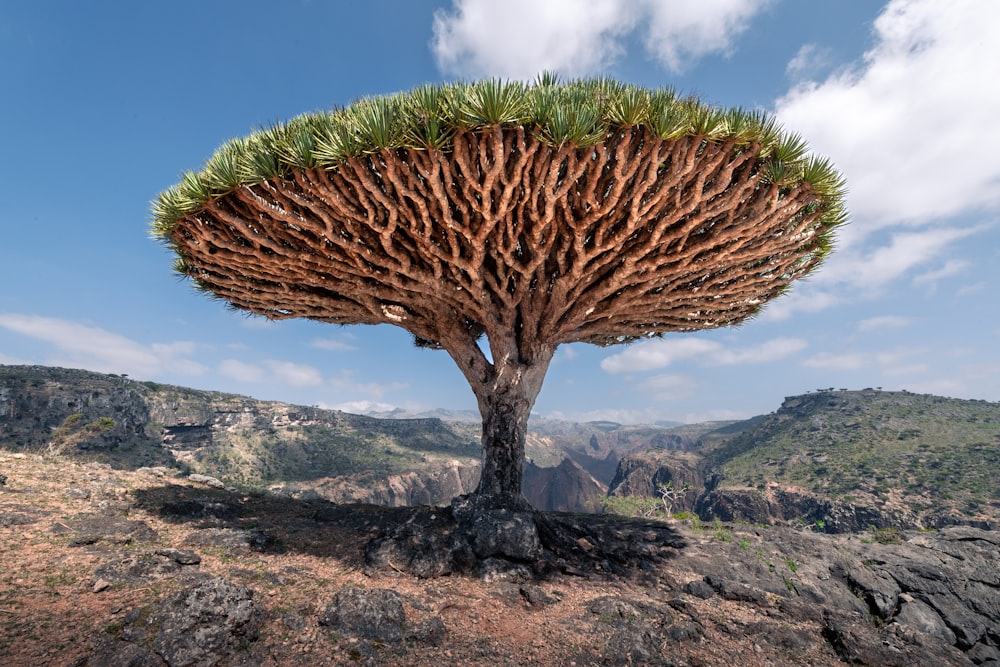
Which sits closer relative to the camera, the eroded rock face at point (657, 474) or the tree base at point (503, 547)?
the tree base at point (503, 547)

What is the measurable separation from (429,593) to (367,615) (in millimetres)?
1159

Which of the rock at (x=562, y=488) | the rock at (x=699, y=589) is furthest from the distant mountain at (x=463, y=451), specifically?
the rock at (x=562, y=488)

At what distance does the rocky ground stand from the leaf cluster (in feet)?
17.7

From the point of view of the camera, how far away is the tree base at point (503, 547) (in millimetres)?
6559

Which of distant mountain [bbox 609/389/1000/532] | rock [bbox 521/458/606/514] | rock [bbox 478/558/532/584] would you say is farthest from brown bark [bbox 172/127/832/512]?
rock [bbox 521/458/606/514]

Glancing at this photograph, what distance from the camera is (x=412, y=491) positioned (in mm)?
62469

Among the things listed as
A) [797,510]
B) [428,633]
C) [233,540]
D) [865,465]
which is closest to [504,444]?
[428,633]

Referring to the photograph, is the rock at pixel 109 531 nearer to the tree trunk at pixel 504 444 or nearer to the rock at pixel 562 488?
the tree trunk at pixel 504 444

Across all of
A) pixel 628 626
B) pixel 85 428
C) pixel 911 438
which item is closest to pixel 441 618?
pixel 628 626

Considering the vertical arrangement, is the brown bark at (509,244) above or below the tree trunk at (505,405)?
above

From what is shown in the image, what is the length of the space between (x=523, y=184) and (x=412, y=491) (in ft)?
204

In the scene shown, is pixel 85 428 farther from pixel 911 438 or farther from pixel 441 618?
pixel 911 438

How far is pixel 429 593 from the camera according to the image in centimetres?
572

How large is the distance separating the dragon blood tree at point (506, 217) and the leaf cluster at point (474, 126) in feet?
0.10
